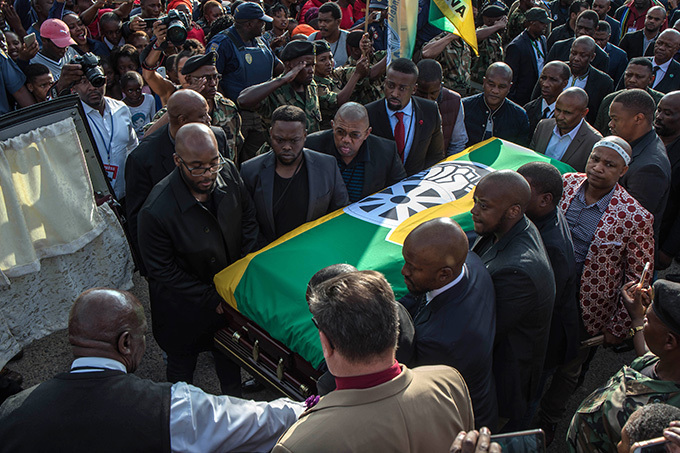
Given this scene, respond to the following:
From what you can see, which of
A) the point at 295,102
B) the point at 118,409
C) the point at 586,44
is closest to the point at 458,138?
the point at 295,102

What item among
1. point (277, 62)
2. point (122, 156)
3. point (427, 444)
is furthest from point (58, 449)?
point (277, 62)

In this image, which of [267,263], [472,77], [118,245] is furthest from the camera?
[472,77]

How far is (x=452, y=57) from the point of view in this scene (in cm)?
627

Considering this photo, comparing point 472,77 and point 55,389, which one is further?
point 472,77

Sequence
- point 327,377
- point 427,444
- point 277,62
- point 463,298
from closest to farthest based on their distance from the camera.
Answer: point 427,444 → point 327,377 → point 463,298 → point 277,62

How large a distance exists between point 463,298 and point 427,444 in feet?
2.80

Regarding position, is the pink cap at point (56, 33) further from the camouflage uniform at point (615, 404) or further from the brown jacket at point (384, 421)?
the camouflage uniform at point (615, 404)

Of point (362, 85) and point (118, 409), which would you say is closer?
point (118, 409)

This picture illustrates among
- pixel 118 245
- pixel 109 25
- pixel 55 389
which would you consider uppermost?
pixel 109 25

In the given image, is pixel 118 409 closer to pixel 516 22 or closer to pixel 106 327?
pixel 106 327

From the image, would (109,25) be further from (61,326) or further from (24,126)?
(61,326)

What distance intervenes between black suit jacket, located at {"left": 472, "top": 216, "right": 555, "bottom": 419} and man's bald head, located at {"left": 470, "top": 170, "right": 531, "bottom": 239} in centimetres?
6

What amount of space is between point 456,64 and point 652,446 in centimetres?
547

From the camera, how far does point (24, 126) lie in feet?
11.6
